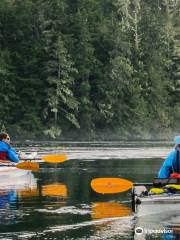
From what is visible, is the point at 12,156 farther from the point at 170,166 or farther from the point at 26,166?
the point at 170,166

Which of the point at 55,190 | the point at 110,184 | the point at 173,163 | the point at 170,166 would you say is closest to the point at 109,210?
the point at 110,184

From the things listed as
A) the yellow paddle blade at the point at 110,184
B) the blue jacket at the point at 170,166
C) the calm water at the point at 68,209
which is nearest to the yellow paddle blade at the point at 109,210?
the calm water at the point at 68,209

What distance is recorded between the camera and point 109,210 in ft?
53.2

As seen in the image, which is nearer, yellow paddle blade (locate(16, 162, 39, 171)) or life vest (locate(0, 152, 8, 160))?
life vest (locate(0, 152, 8, 160))

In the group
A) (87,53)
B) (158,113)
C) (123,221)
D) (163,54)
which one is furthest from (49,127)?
(123,221)

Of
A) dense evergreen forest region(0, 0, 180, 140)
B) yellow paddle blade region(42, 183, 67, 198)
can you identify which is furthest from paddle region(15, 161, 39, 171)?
dense evergreen forest region(0, 0, 180, 140)

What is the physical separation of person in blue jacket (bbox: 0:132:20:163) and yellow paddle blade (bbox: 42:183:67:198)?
64.2 inches

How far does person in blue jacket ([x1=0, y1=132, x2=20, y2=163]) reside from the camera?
2234cm

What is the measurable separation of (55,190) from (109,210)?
15.0ft

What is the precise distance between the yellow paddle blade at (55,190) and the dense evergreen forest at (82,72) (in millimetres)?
41912

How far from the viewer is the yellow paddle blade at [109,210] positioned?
15328mm

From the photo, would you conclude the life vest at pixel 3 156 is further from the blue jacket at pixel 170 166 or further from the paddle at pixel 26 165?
the blue jacket at pixel 170 166

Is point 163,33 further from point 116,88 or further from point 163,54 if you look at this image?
point 116,88

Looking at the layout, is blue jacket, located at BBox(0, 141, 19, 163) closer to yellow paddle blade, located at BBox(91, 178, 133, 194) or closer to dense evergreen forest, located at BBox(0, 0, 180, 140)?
yellow paddle blade, located at BBox(91, 178, 133, 194)
